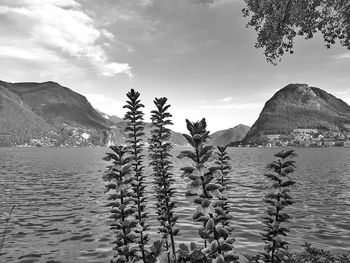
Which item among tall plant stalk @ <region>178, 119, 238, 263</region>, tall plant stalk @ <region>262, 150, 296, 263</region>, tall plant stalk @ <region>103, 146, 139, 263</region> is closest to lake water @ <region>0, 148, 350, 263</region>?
tall plant stalk @ <region>103, 146, 139, 263</region>

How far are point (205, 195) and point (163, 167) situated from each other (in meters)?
6.97

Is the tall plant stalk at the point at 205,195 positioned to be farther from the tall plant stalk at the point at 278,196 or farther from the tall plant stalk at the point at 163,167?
the tall plant stalk at the point at 163,167

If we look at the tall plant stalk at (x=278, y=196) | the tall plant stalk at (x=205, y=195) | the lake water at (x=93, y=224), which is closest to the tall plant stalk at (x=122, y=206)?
the lake water at (x=93, y=224)

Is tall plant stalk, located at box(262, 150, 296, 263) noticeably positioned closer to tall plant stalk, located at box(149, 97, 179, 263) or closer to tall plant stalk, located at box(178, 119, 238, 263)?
tall plant stalk, located at box(178, 119, 238, 263)

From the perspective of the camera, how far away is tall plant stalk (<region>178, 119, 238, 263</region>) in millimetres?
5805

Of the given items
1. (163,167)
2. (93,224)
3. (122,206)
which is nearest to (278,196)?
(122,206)

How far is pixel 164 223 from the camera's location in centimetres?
1265

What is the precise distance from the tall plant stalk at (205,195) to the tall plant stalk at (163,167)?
609 cm

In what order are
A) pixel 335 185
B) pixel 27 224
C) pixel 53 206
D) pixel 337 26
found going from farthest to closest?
pixel 335 185
pixel 53 206
pixel 27 224
pixel 337 26

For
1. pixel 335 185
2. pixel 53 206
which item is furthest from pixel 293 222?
pixel 335 185

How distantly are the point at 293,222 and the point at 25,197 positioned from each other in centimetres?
3363

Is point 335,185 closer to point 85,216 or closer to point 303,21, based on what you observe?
point 85,216

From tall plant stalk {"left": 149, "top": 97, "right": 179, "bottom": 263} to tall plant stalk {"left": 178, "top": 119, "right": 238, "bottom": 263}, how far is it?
6092 mm

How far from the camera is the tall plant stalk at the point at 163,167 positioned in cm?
1234
